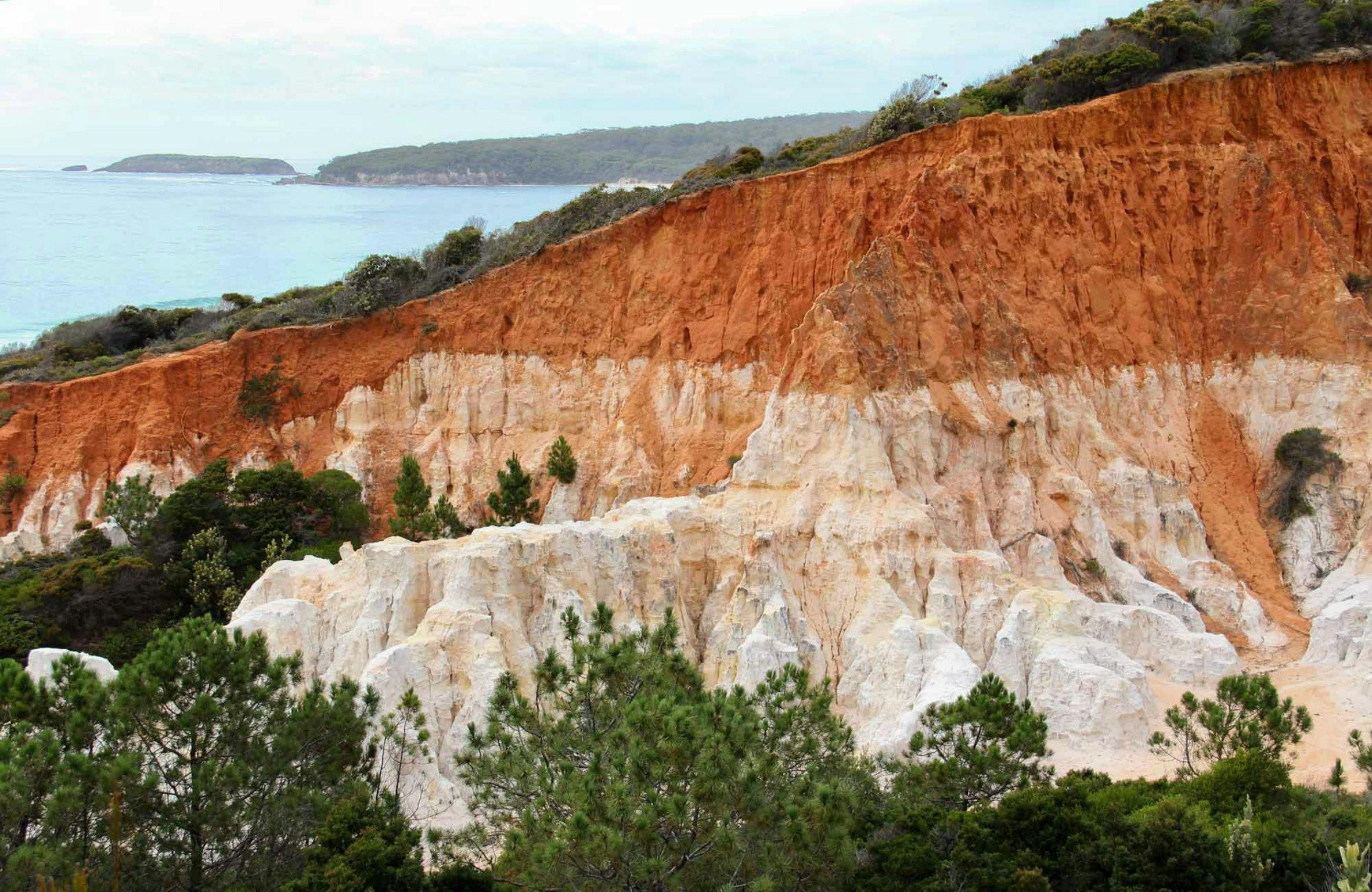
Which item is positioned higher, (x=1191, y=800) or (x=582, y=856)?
(x=582, y=856)

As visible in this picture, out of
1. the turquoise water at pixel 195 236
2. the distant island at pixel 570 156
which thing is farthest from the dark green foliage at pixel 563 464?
the distant island at pixel 570 156

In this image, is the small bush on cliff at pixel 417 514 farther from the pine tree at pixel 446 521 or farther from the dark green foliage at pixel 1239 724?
the dark green foliage at pixel 1239 724

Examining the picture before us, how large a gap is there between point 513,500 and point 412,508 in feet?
8.59

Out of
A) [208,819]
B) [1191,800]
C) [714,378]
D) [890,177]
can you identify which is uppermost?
[890,177]

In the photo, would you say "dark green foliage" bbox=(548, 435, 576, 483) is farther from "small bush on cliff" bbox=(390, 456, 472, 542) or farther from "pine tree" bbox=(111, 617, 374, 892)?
"pine tree" bbox=(111, 617, 374, 892)

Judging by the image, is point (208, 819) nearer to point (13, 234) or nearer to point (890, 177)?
point (890, 177)

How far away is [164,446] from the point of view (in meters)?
36.2

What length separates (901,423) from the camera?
2647 cm

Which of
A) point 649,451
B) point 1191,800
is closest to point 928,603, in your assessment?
point 1191,800

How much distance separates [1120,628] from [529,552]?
1117 centimetres

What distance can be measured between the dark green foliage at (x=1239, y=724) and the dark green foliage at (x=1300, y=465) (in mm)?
11960

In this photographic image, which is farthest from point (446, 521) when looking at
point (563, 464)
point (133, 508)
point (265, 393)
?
point (265, 393)

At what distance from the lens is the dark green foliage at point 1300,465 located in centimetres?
2988

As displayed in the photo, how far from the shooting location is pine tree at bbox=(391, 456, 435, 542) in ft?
105
